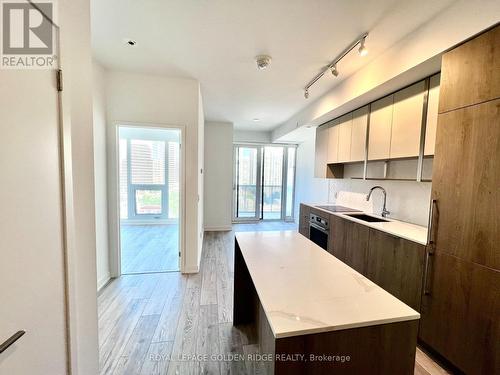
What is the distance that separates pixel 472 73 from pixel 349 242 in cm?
195

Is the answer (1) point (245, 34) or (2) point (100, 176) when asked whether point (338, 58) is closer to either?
(1) point (245, 34)

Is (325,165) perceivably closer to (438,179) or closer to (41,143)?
(438,179)

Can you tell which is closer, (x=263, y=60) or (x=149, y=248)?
(x=263, y=60)

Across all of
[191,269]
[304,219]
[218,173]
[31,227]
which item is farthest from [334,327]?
[218,173]

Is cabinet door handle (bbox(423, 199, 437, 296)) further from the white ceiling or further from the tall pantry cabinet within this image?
the white ceiling

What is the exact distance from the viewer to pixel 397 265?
2.04 metres

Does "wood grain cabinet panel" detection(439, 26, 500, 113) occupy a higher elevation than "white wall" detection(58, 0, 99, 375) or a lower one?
higher

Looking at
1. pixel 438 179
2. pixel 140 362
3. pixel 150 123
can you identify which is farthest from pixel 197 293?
pixel 438 179

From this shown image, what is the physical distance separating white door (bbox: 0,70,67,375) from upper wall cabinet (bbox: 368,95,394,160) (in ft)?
9.54

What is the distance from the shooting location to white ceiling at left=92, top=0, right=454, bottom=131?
5.24 ft

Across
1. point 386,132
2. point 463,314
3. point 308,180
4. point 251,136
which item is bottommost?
point 463,314

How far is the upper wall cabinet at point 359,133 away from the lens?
2.86 meters

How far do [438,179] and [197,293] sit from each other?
8.82 ft

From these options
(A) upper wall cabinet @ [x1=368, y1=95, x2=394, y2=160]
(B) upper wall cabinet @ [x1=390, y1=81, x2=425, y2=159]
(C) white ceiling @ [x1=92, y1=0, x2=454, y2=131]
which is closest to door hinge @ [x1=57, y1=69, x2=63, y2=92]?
(C) white ceiling @ [x1=92, y1=0, x2=454, y2=131]
